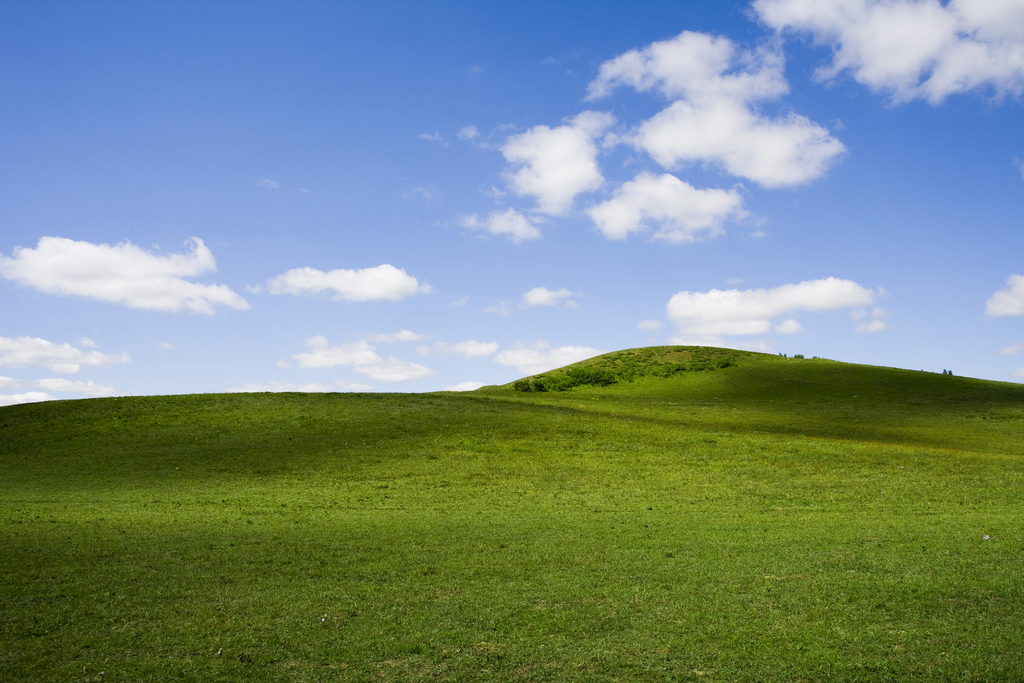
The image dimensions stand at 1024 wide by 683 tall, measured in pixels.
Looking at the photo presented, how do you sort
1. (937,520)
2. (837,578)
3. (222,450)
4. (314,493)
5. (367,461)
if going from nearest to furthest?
(837,578) < (937,520) < (314,493) < (367,461) < (222,450)

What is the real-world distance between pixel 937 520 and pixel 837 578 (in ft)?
20.3

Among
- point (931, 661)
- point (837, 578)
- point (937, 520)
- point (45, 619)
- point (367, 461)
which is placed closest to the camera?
point (931, 661)

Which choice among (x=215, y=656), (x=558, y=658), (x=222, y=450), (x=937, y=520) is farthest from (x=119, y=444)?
(x=937, y=520)

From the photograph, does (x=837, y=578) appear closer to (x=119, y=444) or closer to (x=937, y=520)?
(x=937, y=520)

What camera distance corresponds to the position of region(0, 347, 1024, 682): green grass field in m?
6.94

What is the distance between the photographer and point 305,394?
120ft

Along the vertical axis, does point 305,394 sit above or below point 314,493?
above

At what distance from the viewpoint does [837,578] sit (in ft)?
31.4

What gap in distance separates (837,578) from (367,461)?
16.3 meters

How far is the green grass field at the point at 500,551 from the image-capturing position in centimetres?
694

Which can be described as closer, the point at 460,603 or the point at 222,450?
the point at 460,603

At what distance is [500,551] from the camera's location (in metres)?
11.6

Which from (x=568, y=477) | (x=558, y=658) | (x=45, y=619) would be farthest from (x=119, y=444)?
(x=558, y=658)

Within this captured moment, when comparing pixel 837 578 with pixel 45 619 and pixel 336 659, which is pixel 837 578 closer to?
pixel 336 659
